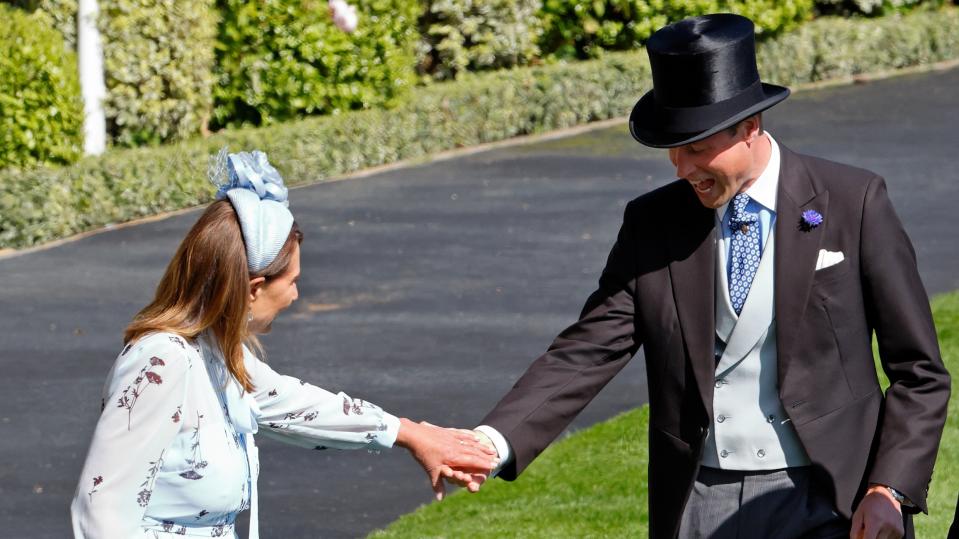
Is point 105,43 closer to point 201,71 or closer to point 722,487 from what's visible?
point 201,71

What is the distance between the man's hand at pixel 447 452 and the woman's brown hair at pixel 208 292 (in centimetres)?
95

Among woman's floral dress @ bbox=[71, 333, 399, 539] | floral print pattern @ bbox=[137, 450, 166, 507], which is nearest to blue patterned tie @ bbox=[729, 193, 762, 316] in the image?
woman's floral dress @ bbox=[71, 333, 399, 539]

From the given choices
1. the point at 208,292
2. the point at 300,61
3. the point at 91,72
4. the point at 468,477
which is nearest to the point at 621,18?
the point at 300,61

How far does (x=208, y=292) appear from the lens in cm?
391

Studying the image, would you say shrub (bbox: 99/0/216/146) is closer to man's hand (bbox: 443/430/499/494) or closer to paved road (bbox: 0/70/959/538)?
paved road (bbox: 0/70/959/538)

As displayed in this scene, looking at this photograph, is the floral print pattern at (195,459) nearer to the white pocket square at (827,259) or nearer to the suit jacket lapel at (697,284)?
the suit jacket lapel at (697,284)

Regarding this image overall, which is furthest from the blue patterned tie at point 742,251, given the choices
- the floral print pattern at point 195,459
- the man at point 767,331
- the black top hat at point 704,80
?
the floral print pattern at point 195,459

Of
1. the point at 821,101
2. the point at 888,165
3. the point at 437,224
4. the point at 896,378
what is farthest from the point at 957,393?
the point at 821,101

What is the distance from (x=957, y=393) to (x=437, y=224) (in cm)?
560

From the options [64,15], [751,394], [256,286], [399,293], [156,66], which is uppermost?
[256,286]

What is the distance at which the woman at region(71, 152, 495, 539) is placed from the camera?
3.70m

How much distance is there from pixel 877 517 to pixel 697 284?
30.8 inches

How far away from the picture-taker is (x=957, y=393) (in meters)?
8.73

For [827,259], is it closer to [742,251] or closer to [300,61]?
[742,251]
